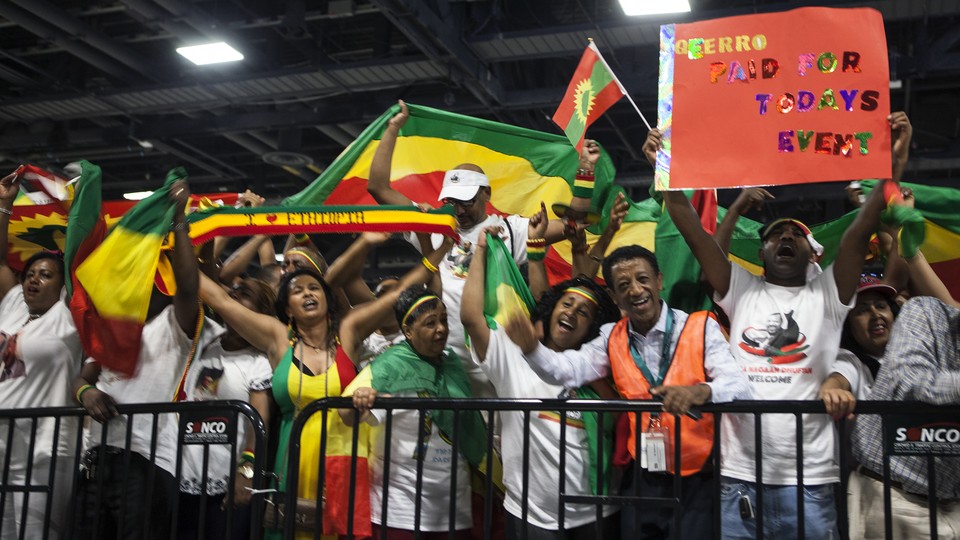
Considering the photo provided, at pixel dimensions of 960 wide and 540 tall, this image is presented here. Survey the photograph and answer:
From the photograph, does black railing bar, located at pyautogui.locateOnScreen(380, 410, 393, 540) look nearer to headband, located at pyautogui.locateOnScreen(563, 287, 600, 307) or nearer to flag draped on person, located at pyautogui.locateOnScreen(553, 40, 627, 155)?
headband, located at pyautogui.locateOnScreen(563, 287, 600, 307)

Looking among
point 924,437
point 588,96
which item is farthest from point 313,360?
point 924,437

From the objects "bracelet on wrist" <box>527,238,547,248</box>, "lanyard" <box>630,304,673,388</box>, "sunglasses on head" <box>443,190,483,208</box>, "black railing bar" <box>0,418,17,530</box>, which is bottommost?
"black railing bar" <box>0,418,17,530</box>

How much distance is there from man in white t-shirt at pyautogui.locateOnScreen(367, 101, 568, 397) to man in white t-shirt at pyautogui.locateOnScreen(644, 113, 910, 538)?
0.93 metres

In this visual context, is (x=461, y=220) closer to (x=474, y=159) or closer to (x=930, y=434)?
(x=474, y=159)

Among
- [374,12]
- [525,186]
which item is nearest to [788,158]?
[525,186]

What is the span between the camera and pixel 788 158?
3.43 meters

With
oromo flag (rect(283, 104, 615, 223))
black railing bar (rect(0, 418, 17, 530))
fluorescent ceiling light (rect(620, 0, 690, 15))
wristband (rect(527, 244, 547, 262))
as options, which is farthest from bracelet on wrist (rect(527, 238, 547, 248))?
fluorescent ceiling light (rect(620, 0, 690, 15))

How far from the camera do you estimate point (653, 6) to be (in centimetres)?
737

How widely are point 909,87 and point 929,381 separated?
645 centimetres

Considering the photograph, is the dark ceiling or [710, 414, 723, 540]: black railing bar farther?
the dark ceiling

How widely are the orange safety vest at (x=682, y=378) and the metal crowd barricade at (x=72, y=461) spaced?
131 cm

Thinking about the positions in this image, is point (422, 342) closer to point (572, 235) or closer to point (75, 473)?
point (572, 235)

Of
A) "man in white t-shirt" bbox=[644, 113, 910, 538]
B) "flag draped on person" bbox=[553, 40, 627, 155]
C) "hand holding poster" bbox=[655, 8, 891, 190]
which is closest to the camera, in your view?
"man in white t-shirt" bbox=[644, 113, 910, 538]

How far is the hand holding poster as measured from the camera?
11.2 ft
